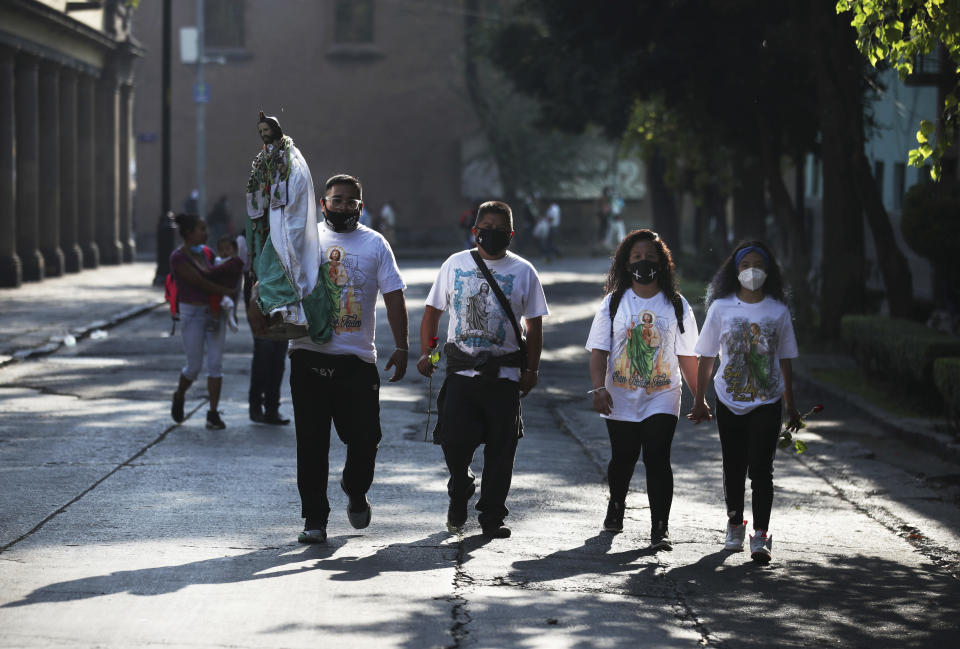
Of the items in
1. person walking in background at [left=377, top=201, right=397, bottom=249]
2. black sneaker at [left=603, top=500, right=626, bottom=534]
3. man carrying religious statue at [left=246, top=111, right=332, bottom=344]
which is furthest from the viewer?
person walking in background at [left=377, top=201, right=397, bottom=249]

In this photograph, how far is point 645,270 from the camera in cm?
763

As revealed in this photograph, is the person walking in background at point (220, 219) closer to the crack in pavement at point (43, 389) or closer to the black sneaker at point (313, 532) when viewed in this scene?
the crack in pavement at point (43, 389)

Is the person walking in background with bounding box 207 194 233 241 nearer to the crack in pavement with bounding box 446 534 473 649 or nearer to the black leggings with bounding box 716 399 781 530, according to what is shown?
the black leggings with bounding box 716 399 781 530

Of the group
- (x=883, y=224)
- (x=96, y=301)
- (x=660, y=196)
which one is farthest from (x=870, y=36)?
(x=660, y=196)

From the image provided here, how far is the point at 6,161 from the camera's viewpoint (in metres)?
28.0

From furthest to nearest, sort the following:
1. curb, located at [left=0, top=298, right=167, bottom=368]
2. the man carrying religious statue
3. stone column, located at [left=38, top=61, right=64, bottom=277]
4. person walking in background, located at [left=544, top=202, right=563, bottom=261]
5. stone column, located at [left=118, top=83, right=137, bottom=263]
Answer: person walking in background, located at [left=544, top=202, right=563, bottom=261] → stone column, located at [left=118, top=83, right=137, bottom=263] → stone column, located at [left=38, top=61, right=64, bottom=277] → curb, located at [left=0, top=298, right=167, bottom=368] → the man carrying religious statue

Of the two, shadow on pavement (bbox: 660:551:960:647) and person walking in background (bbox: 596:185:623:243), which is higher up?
person walking in background (bbox: 596:185:623:243)

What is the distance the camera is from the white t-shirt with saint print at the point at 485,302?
7.52 m

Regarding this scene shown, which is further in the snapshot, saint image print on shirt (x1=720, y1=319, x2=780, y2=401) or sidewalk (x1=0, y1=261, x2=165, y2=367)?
sidewalk (x1=0, y1=261, x2=165, y2=367)

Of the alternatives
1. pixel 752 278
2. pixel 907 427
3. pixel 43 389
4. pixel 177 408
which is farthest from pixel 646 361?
pixel 43 389

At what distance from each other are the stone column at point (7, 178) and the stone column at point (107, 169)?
31.0 feet

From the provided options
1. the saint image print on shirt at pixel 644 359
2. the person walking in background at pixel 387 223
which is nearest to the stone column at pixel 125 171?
the person walking in background at pixel 387 223

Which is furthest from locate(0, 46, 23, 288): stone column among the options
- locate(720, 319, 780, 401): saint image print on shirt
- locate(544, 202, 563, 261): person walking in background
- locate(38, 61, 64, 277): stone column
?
locate(720, 319, 780, 401): saint image print on shirt

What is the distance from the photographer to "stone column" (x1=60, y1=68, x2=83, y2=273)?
110 ft
